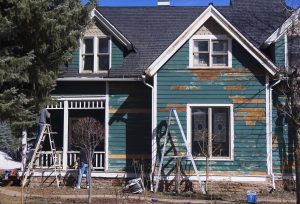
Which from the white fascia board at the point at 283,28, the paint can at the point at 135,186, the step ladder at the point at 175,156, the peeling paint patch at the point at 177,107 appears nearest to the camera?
the paint can at the point at 135,186

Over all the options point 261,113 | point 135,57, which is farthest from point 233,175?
point 135,57

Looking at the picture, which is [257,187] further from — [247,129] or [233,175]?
[247,129]

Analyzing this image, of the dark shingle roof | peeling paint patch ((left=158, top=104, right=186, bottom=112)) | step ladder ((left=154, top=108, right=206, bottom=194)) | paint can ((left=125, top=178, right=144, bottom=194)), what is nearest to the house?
peeling paint patch ((left=158, top=104, right=186, bottom=112))

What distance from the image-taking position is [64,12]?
1263 centimetres

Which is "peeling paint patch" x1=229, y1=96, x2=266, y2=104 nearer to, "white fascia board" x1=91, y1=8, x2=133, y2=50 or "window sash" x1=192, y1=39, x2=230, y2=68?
"window sash" x1=192, y1=39, x2=230, y2=68

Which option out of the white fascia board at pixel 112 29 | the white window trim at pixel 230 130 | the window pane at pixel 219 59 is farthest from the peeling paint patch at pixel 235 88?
the white fascia board at pixel 112 29

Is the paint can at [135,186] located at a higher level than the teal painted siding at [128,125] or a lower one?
lower

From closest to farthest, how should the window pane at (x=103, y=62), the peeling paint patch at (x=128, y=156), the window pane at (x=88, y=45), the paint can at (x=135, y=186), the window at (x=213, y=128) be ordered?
the paint can at (x=135, y=186)
the window at (x=213, y=128)
the peeling paint patch at (x=128, y=156)
the window pane at (x=103, y=62)
the window pane at (x=88, y=45)

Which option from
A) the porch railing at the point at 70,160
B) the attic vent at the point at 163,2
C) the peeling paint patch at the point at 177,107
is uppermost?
the attic vent at the point at 163,2

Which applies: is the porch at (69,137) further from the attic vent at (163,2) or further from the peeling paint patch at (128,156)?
the attic vent at (163,2)

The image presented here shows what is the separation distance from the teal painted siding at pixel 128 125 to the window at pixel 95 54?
116 cm

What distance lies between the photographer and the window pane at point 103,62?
746 inches

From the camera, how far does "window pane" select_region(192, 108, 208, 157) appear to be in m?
17.3

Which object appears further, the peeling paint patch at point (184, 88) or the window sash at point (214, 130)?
the peeling paint patch at point (184, 88)
